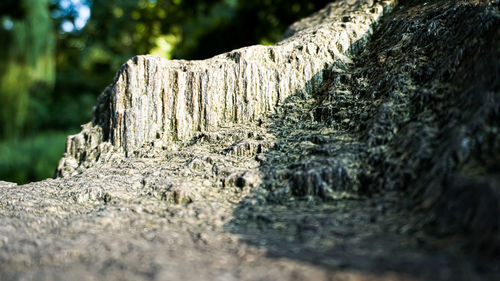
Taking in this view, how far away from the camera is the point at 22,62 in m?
8.38

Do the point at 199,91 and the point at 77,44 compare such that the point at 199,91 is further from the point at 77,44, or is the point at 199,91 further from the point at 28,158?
the point at 77,44

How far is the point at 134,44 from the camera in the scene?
11.2 m

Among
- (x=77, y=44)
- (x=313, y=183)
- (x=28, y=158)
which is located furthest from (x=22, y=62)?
(x=313, y=183)

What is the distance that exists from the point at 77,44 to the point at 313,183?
38.7 ft

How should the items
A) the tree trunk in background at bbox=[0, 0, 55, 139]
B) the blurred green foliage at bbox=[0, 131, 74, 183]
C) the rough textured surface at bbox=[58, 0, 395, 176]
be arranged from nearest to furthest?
the rough textured surface at bbox=[58, 0, 395, 176] → the blurred green foliage at bbox=[0, 131, 74, 183] → the tree trunk in background at bbox=[0, 0, 55, 139]

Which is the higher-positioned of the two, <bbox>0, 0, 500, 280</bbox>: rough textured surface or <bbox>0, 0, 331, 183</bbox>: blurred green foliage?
<bbox>0, 0, 331, 183</bbox>: blurred green foliage

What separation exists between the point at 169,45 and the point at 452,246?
11730 mm

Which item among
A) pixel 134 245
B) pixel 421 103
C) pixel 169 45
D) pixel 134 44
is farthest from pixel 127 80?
pixel 169 45

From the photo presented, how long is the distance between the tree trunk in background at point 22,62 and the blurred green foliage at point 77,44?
0.06ft

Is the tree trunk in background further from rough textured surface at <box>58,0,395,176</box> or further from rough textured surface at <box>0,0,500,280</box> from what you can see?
rough textured surface at <box>58,0,395,176</box>

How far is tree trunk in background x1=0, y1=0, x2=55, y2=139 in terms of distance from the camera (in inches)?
319

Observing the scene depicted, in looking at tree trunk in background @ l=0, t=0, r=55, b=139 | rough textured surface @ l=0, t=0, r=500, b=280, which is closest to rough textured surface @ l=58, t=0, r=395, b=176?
rough textured surface @ l=0, t=0, r=500, b=280

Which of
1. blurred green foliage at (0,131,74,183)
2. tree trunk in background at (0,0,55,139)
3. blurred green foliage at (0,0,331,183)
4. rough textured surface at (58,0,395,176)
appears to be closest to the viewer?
rough textured surface at (58,0,395,176)

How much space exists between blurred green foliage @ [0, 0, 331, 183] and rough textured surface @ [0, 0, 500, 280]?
3.79 meters
